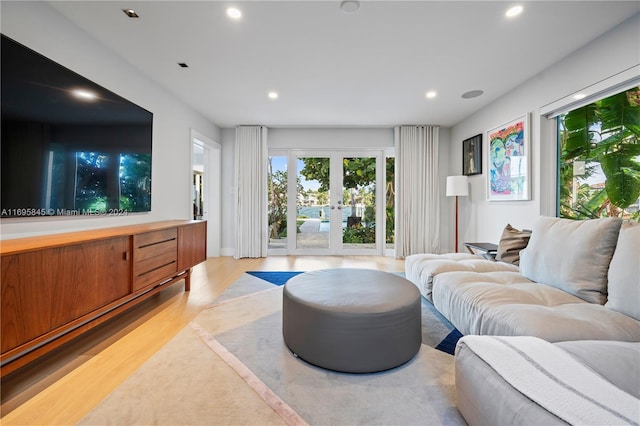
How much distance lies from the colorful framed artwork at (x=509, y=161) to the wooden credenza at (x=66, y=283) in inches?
150

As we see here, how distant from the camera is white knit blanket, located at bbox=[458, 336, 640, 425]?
0.79 meters

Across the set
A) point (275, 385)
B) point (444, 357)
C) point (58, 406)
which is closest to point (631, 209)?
Result: point (444, 357)

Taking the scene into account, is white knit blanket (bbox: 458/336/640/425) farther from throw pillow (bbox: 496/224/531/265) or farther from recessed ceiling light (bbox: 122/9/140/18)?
recessed ceiling light (bbox: 122/9/140/18)

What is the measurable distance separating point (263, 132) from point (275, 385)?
4.27 m

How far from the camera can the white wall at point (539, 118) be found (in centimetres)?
221

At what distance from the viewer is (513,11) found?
2008 millimetres

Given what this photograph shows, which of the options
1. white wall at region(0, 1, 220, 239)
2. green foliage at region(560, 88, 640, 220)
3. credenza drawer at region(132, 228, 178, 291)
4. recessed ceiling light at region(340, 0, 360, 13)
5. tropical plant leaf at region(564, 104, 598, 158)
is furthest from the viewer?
tropical plant leaf at region(564, 104, 598, 158)

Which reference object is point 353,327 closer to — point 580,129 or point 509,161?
point 580,129

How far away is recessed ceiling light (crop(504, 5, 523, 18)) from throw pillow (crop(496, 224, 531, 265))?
1.93 metres

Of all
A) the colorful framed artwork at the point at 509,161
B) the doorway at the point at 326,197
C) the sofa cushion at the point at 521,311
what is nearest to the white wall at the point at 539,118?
the colorful framed artwork at the point at 509,161

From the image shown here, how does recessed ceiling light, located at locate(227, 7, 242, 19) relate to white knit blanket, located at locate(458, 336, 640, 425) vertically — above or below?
above

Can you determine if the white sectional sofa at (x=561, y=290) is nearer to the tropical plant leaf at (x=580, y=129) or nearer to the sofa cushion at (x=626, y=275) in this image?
the sofa cushion at (x=626, y=275)

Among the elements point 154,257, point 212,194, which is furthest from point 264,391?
point 212,194

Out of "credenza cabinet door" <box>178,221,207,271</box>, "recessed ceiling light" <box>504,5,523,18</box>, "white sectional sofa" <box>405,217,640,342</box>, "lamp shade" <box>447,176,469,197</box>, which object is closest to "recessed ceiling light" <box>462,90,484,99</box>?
"lamp shade" <box>447,176,469,197</box>
